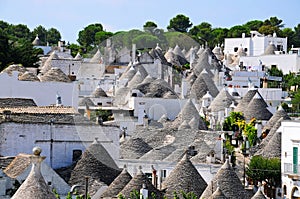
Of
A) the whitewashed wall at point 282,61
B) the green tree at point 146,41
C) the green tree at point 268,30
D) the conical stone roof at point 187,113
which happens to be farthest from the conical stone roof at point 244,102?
the green tree at point 268,30

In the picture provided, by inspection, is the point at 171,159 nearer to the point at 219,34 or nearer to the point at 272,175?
the point at 272,175

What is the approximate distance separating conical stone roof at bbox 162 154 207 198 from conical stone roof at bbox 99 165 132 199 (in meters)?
1.03

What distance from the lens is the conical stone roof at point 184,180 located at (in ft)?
79.0

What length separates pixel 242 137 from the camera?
33375 mm

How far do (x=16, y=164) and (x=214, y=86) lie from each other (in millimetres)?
19359

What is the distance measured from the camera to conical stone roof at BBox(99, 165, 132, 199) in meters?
23.3

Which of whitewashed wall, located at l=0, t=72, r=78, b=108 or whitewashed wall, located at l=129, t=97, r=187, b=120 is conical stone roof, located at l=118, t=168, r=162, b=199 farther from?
whitewashed wall, located at l=0, t=72, r=78, b=108

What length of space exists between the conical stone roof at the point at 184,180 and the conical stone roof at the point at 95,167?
4.65ft

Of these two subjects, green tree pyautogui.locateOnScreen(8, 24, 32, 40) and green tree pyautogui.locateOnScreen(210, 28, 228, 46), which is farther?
green tree pyautogui.locateOnScreen(8, 24, 32, 40)

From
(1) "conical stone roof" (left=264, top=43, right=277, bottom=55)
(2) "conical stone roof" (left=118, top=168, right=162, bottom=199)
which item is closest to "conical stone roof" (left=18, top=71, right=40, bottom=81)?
(2) "conical stone roof" (left=118, top=168, right=162, bottom=199)

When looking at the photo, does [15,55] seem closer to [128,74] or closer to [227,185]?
[128,74]

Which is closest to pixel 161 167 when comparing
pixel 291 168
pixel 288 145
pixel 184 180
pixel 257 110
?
pixel 184 180

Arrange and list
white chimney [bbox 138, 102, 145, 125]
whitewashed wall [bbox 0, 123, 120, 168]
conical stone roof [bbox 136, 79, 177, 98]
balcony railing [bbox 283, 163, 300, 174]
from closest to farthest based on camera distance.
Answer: whitewashed wall [bbox 0, 123, 120, 168]
balcony railing [bbox 283, 163, 300, 174]
conical stone roof [bbox 136, 79, 177, 98]
white chimney [bbox 138, 102, 145, 125]

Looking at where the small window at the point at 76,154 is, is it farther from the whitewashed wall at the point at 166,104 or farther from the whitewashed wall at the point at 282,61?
the whitewashed wall at the point at 282,61
